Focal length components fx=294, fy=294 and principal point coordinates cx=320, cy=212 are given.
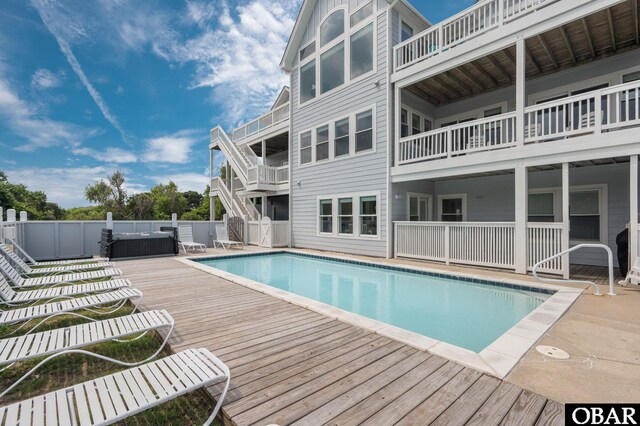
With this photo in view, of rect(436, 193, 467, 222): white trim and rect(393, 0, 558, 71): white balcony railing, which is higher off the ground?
rect(393, 0, 558, 71): white balcony railing

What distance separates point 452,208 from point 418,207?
148 centimetres

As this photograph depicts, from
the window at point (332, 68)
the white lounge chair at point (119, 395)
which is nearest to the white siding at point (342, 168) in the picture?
the window at point (332, 68)

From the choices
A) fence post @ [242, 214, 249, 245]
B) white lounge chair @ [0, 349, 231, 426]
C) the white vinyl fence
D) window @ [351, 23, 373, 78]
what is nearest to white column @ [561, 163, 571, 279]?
window @ [351, 23, 373, 78]

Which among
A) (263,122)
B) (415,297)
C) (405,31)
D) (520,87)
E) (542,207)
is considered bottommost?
(415,297)

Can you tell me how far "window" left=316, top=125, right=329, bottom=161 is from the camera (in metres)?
12.3

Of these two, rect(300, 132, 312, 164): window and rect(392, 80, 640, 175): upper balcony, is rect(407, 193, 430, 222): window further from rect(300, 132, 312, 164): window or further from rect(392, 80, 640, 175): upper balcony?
rect(300, 132, 312, 164): window

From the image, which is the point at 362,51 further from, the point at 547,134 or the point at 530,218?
the point at 530,218

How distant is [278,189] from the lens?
14.6m

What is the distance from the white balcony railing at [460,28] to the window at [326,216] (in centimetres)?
556

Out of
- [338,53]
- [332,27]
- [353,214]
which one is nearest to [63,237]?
[353,214]

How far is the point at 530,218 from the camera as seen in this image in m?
9.62

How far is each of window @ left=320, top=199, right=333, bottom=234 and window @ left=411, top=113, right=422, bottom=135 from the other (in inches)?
164

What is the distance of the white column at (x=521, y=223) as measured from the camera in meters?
7.32

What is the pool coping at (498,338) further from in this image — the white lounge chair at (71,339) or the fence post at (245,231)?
the fence post at (245,231)
